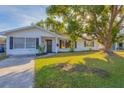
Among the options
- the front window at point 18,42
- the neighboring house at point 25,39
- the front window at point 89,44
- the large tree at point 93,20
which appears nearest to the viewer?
the large tree at point 93,20

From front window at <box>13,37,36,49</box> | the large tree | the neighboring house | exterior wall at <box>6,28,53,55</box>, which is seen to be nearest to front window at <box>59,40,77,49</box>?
the neighboring house

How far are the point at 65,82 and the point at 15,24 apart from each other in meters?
20.0

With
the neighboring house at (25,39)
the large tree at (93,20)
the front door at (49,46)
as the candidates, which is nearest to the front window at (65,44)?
the front door at (49,46)

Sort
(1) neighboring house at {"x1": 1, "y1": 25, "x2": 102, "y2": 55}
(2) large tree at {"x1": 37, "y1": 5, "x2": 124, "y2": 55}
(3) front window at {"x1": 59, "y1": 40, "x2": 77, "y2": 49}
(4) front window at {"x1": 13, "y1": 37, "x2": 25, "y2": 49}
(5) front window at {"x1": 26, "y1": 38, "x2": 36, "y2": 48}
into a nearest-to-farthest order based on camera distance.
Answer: (2) large tree at {"x1": 37, "y1": 5, "x2": 124, "y2": 55} → (1) neighboring house at {"x1": 1, "y1": 25, "x2": 102, "y2": 55} → (4) front window at {"x1": 13, "y1": 37, "x2": 25, "y2": 49} → (5) front window at {"x1": 26, "y1": 38, "x2": 36, "y2": 48} → (3) front window at {"x1": 59, "y1": 40, "x2": 77, "y2": 49}

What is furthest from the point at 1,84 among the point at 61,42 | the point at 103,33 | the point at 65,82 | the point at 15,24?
the point at 61,42

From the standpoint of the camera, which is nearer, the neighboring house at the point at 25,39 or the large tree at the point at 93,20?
the large tree at the point at 93,20

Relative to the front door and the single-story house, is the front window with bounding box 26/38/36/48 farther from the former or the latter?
the front door

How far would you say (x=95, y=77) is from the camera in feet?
31.3

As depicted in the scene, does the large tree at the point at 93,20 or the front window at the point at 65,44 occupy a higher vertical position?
the large tree at the point at 93,20

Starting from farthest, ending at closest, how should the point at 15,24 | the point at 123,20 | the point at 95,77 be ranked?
the point at 15,24
the point at 123,20
the point at 95,77

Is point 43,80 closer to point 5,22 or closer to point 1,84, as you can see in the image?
point 1,84

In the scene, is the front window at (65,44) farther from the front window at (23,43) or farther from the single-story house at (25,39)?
the front window at (23,43)
